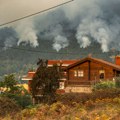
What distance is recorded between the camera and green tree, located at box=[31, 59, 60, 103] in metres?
42.9

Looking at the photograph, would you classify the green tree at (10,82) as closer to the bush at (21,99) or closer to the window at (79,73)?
the bush at (21,99)

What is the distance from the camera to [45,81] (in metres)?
43.0

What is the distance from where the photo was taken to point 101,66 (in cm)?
6050

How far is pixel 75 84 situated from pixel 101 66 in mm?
6295

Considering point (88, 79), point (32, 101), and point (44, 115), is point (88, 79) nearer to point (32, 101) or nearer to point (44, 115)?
point (32, 101)

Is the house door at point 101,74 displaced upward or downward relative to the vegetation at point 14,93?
upward

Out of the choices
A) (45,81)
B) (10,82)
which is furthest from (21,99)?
(10,82)

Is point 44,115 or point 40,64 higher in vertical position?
point 40,64

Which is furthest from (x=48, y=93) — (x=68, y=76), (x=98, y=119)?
(x=98, y=119)

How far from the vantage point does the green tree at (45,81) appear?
42875mm

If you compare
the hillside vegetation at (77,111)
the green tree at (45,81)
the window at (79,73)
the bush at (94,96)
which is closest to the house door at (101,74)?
the window at (79,73)

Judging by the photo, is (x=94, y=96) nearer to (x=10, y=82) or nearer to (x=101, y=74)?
(x=10, y=82)

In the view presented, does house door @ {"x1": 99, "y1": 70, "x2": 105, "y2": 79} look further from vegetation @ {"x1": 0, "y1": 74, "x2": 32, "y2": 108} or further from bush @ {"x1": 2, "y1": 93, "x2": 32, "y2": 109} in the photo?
bush @ {"x1": 2, "y1": 93, "x2": 32, "y2": 109}

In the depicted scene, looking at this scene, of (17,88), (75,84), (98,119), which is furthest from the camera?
(75,84)
